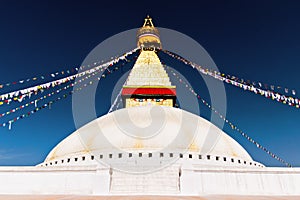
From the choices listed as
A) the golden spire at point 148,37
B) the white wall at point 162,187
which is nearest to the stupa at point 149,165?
the white wall at point 162,187

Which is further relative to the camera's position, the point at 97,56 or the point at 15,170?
the point at 97,56

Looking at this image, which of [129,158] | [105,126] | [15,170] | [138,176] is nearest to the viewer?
[15,170]

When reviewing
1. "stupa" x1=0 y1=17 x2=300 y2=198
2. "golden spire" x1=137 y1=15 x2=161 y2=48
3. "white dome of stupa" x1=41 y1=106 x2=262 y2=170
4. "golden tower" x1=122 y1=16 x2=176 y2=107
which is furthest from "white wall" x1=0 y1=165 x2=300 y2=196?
"golden spire" x1=137 y1=15 x2=161 y2=48

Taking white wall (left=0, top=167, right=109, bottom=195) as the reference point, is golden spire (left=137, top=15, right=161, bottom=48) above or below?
above

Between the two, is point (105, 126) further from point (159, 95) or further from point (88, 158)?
point (159, 95)

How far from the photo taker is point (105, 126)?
469 inches

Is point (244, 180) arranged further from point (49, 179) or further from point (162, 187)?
point (49, 179)

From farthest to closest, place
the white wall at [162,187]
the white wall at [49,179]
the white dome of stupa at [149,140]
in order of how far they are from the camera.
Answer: the white dome of stupa at [149,140] → the white wall at [49,179] → the white wall at [162,187]

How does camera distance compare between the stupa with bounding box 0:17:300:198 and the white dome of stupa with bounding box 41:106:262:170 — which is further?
the white dome of stupa with bounding box 41:106:262:170

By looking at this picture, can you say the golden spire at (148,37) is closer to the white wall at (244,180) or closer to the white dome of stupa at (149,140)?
the white dome of stupa at (149,140)

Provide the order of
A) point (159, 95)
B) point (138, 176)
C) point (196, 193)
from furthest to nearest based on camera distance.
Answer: point (159, 95) < point (138, 176) < point (196, 193)

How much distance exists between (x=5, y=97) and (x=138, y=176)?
18.3 feet

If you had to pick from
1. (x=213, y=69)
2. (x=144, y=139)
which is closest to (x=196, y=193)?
(x=144, y=139)

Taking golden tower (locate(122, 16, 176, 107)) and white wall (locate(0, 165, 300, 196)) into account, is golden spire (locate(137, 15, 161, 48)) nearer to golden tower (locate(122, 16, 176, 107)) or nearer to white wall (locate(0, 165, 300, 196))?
golden tower (locate(122, 16, 176, 107))
